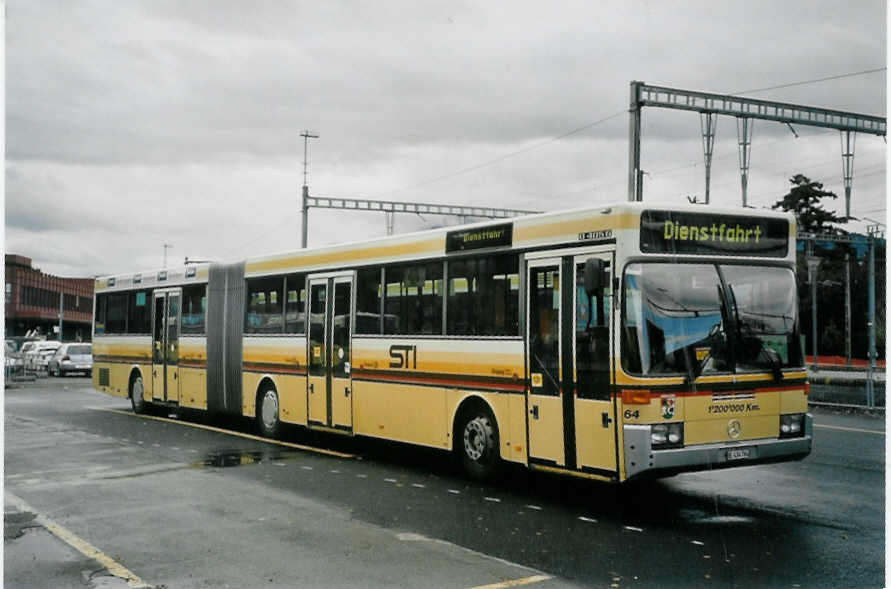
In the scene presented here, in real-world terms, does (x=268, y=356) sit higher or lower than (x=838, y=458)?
higher

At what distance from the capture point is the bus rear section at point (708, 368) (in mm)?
9641

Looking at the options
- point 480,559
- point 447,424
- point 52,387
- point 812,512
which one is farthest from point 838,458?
point 52,387

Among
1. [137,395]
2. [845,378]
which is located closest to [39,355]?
[137,395]

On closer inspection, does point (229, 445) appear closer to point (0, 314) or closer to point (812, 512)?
point (812, 512)

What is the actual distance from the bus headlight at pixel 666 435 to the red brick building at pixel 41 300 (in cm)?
7079

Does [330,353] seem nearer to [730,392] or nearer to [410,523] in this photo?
[410,523]

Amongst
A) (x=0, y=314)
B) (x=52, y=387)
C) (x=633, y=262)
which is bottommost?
(x=52, y=387)

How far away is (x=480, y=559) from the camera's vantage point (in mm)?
8078

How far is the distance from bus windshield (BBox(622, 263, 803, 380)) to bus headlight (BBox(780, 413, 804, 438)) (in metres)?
0.52

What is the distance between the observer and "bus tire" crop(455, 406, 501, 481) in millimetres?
11891

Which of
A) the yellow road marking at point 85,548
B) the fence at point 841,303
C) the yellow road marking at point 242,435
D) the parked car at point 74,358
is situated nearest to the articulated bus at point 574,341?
the yellow road marking at point 242,435

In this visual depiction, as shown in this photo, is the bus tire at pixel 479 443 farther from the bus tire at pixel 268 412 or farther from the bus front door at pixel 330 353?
the bus tire at pixel 268 412

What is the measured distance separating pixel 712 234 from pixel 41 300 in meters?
85.0

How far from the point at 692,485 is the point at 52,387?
2956cm
